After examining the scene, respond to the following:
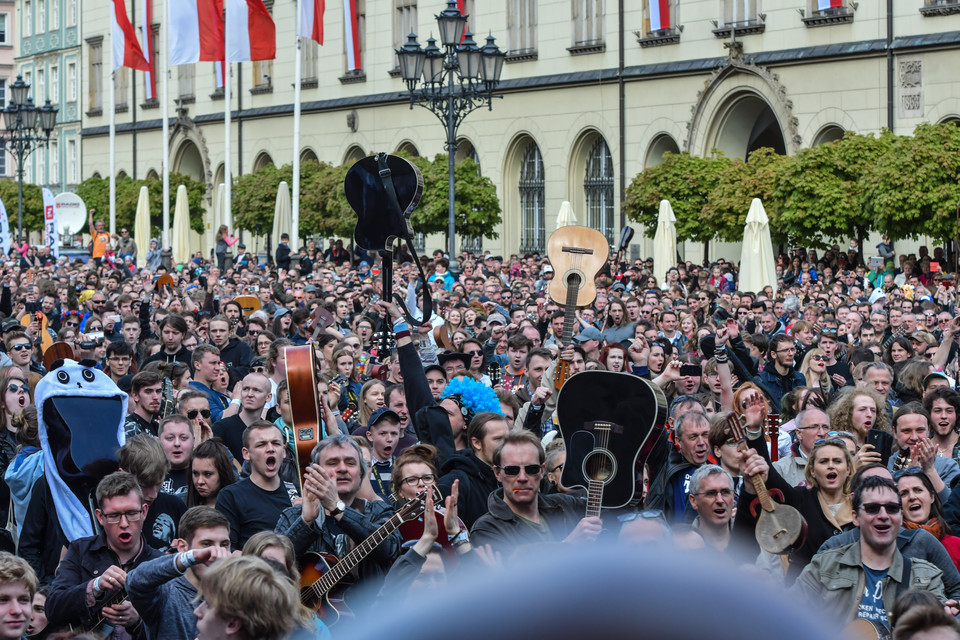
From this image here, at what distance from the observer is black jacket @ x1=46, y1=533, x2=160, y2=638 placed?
18.0 ft

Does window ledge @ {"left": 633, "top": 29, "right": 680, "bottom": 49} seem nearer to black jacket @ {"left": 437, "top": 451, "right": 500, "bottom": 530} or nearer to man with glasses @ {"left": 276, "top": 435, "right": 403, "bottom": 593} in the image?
black jacket @ {"left": 437, "top": 451, "right": 500, "bottom": 530}

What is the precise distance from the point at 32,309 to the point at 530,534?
44.4 ft

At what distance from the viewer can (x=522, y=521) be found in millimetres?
5969

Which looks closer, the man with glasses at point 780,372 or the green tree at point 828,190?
the man with glasses at point 780,372

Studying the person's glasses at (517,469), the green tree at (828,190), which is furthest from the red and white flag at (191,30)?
the person's glasses at (517,469)

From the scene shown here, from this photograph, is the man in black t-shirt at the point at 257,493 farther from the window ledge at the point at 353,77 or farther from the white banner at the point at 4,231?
the window ledge at the point at 353,77

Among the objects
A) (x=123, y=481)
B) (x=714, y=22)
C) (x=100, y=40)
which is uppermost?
(x=100, y=40)

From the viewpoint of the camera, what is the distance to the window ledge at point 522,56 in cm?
4112

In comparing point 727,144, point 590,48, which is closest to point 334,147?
point 590,48

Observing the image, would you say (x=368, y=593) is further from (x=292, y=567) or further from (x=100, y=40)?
(x=100, y=40)

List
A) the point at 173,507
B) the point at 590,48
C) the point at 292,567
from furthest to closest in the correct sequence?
the point at 590,48 < the point at 173,507 < the point at 292,567

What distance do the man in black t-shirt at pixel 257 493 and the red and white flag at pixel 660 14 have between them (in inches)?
1209

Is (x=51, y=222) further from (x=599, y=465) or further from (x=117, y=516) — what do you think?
(x=599, y=465)

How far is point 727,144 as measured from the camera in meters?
36.1
